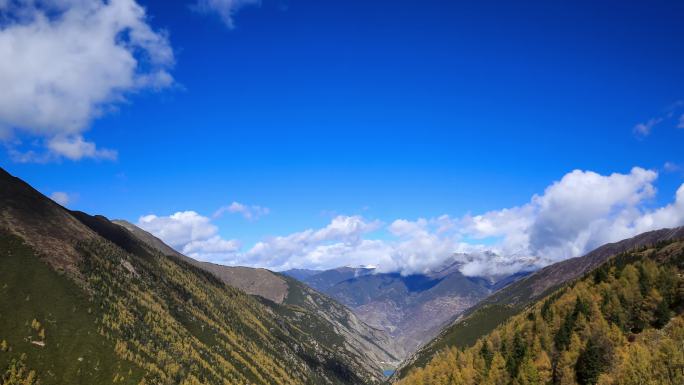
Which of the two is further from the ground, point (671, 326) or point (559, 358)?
point (671, 326)

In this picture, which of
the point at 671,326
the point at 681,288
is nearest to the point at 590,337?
the point at 671,326

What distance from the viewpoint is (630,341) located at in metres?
187

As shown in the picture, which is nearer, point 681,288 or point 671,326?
point 671,326

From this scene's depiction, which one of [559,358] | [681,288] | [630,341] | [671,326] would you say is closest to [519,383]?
[559,358]

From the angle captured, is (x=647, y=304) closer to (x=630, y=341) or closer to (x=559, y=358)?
(x=630, y=341)

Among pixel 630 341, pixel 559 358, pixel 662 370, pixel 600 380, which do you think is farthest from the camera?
pixel 559 358

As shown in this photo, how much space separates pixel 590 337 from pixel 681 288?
152 ft

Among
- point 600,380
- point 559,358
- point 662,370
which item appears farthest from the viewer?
point 559,358

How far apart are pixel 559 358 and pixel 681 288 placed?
5867 centimetres

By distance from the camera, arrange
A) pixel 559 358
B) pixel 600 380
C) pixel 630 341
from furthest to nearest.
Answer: pixel 559 358, pixel 630 341, pixel 600 380

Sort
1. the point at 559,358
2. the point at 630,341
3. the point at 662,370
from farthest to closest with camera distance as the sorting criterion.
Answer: the point at 559,358
the point at 630,341
the point at 662,370

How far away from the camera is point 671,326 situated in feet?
577

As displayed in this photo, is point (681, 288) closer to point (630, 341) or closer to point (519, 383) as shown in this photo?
point (630, 341)

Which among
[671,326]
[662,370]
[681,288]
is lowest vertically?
[662,370]
